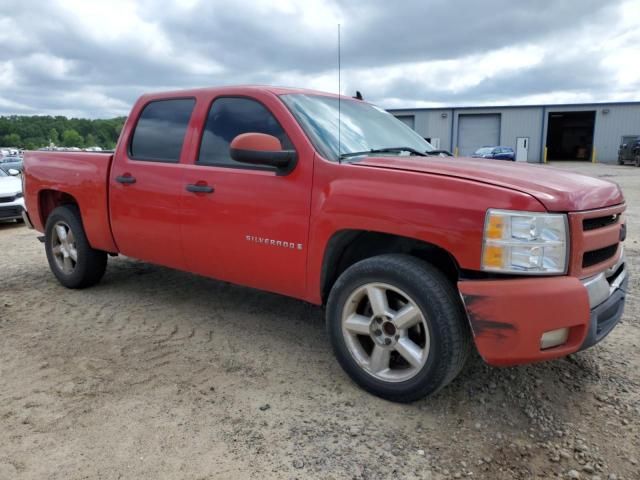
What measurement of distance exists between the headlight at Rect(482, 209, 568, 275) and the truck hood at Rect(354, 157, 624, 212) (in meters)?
0.09

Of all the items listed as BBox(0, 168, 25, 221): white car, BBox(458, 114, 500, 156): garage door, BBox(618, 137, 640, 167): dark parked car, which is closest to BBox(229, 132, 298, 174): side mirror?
BBox(0, 168, 25, 221): white car

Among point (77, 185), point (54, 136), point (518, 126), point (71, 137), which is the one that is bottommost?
point (77, 185)

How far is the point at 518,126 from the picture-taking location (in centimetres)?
3934

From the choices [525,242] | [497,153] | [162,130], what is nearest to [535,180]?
[525,242]

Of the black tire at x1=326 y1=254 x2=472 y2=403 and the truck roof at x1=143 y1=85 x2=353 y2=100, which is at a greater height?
the truck roof at x1=143 y1=85 x2=353 y2=100

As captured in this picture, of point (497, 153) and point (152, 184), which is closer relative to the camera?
point (152, 184)

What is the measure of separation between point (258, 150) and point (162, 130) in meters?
1.48

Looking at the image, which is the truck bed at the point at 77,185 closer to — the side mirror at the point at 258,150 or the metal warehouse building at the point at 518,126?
the side mirror at the point at 258,150

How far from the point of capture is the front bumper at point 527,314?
2.41m

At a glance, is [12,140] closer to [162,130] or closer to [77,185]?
[77,185]

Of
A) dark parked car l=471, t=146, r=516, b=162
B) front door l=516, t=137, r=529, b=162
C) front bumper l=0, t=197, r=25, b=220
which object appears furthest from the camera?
front door l=516, t=137, r=529, b=162

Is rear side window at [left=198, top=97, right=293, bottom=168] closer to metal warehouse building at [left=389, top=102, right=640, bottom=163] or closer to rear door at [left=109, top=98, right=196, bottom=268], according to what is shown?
rear door at [left=109, top=98, right=196, bottom=268]

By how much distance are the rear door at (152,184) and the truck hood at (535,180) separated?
1595 millimetres

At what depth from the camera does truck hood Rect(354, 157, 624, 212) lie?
98.5 inches
